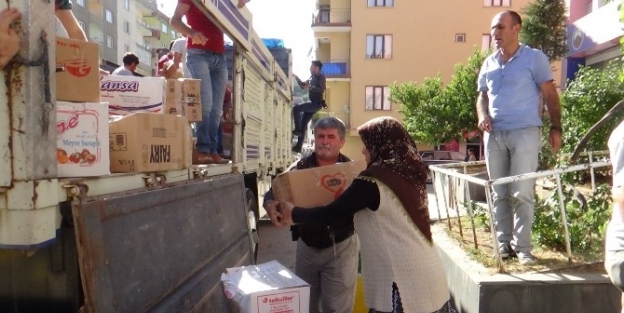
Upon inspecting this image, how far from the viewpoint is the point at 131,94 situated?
10.7 feet

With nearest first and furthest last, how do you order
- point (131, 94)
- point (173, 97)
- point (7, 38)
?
point (7, 38) → point (131, 94) → point (173, 97)

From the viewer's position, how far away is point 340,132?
3.56 meters

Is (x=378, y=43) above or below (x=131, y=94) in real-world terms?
above

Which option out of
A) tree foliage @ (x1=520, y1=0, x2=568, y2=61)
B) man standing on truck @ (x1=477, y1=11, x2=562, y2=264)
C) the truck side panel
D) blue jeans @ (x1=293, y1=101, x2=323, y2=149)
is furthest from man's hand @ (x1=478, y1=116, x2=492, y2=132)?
tree foliage @ (x1=520, y1=0, x2=568, y2=61)

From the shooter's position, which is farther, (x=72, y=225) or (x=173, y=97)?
(x=173, y=97)

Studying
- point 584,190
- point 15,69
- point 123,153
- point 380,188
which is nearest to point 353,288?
point 380,188

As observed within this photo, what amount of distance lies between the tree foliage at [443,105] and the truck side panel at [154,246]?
78.8 feet

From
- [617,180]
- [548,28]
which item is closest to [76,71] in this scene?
[617,180]

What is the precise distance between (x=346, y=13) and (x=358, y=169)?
31.0 m

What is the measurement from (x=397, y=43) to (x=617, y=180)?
3088cm

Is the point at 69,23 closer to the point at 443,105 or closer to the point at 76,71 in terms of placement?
the point at 76,71

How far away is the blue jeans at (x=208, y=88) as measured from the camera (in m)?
4.57

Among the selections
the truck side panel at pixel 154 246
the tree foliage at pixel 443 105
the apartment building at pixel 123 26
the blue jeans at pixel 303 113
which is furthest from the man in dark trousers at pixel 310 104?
the apartment building at pixel 123 26

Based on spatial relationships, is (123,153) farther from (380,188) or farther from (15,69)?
(380,188)
